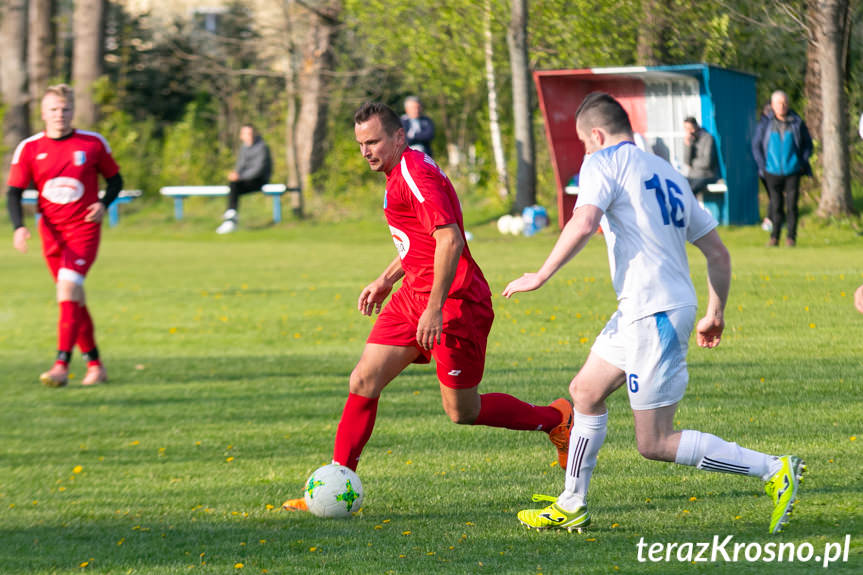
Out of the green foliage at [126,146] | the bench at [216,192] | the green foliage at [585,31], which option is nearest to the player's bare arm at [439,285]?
the green foliage at [585,31]

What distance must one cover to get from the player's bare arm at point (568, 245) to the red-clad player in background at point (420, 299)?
0.75 metres

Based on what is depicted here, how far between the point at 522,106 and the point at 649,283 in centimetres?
2036

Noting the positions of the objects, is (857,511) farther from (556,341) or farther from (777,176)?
(777,176)

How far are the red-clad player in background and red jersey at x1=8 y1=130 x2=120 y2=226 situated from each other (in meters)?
5.16

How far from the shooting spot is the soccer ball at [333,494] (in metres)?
5.82

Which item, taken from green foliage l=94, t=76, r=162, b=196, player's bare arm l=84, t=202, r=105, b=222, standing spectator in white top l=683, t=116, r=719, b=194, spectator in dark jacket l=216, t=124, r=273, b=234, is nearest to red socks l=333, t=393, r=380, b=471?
player's bare arm l=84, t=202, r=105, b=222

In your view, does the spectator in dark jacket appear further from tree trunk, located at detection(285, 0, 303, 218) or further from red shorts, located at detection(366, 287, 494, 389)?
red shorts, located at detection(366, 287, 494, 389)

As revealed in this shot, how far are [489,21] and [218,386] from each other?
56.8 feet

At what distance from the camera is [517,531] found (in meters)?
5.36

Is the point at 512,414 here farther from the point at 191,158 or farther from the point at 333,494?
the point at 191,158

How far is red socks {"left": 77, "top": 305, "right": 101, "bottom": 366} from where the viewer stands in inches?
417

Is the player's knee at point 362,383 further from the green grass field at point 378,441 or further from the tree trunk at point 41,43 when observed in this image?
the tree trunk at point 41,43

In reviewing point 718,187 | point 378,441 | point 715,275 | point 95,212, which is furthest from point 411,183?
point 718,187

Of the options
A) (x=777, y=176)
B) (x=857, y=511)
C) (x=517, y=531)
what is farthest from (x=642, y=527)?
(x=777, y=176)
